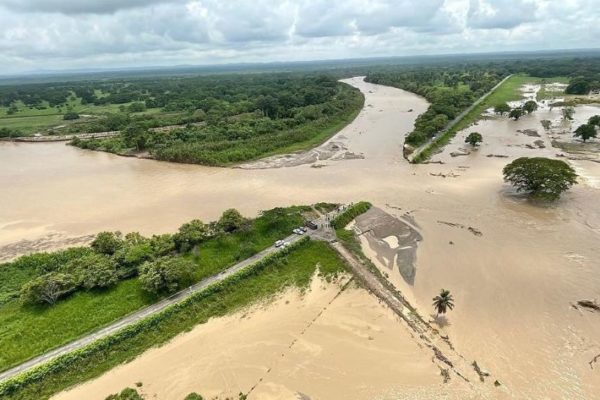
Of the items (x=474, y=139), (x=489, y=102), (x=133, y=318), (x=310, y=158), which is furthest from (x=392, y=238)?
(x=489, y=102)

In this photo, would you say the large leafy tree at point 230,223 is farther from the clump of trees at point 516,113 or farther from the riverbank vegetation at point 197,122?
the clump of trees at point 516,113

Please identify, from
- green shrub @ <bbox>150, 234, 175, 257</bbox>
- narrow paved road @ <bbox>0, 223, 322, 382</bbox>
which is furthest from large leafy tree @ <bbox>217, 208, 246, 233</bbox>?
green shrub @ <bbox>150, 234, 175, 257</bbox>

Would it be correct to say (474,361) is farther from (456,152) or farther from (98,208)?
(456,152)

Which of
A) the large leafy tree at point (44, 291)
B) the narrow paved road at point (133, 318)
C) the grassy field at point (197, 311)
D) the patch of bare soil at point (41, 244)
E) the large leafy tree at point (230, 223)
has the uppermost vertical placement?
the large leafy tree at point (230, 223)

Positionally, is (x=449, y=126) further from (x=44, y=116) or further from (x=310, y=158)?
(x=44, y=116)

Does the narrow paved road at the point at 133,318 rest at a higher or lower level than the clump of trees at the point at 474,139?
lower

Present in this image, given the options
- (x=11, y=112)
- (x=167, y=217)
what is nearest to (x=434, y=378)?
(x=167, y=217)

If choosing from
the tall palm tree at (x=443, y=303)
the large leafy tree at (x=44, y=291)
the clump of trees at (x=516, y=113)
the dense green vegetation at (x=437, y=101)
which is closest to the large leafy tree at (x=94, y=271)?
the large leafy tree at (x=44, y=291)
